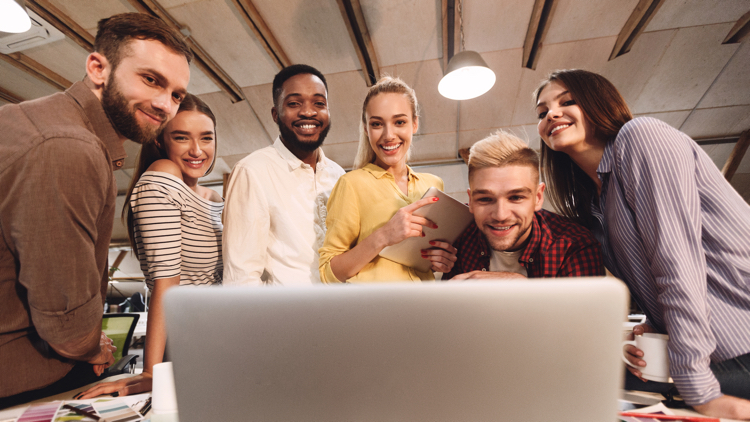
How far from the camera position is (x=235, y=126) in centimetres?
561

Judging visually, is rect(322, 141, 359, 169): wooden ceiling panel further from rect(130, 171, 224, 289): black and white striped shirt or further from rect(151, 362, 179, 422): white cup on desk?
rect(151, 362, 179, 422): white cup on desk

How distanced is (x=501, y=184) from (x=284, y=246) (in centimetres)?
96

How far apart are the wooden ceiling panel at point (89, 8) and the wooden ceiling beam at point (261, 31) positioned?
3.89 feet

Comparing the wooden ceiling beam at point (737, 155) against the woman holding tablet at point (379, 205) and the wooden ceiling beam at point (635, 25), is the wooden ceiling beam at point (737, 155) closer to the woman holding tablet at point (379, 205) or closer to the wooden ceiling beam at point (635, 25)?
the wooden ceiling beam at point (635, 25)

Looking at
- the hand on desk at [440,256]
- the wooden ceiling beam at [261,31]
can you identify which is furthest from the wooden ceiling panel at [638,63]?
the hand on desk at [440,256]

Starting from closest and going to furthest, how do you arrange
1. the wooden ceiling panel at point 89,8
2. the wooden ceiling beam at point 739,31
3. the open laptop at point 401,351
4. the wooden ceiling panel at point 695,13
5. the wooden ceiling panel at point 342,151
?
the open laptop at point 401,351, the wooden ceiling panel at point 89,8, the wooden ceiling panel at point 695,13, the wooden ceiling beam at point 739,31, the wooden ceiling panel at point 342,151

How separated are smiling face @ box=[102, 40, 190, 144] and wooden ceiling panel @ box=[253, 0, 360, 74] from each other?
2990 millimetres

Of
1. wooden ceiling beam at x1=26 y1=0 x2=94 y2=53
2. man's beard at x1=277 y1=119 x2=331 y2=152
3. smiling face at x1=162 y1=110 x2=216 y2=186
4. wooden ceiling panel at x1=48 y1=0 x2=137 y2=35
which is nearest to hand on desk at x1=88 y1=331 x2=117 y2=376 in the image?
smiling face at x1=162 y1=110 x2=216 y2=186

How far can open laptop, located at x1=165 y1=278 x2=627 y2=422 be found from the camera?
0.36m

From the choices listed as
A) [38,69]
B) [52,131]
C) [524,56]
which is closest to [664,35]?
[524,56]

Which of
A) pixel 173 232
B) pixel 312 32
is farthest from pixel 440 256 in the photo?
pixel 312 32

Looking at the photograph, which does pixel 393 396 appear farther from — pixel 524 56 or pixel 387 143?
pixel 524 56

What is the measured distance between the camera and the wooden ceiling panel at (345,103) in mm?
4766

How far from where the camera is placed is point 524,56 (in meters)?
4.38
